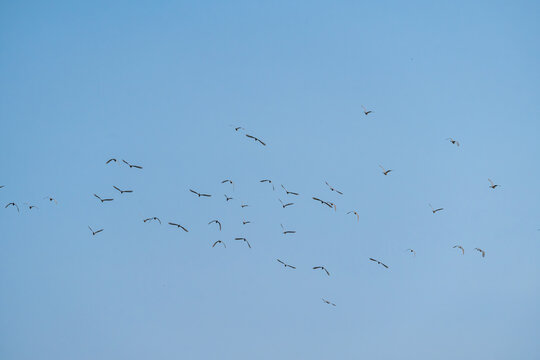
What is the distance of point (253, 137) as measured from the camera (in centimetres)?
3934

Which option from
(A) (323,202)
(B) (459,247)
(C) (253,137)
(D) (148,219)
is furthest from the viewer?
(B) (459,247)

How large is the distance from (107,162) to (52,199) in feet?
21.9

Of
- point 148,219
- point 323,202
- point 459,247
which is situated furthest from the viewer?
point 459,247

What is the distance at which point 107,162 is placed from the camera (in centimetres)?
4469

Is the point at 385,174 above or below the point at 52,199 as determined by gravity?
above

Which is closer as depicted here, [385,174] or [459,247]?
[385,174]

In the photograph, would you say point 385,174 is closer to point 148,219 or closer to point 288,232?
point 288,232

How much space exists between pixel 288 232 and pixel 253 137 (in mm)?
10639

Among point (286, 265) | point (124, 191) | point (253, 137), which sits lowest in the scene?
point (286, 265)

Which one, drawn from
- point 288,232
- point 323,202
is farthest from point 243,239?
point 323,202

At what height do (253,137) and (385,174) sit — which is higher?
(253,137)

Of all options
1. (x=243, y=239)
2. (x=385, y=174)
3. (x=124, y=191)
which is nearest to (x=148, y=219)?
(x=124, y=191)

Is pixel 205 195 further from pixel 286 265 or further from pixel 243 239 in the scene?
pixel 286 265

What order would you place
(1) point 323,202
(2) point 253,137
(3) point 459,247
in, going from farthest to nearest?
(3) point 459,247, (1) point 323,202, (2) point 253,137
